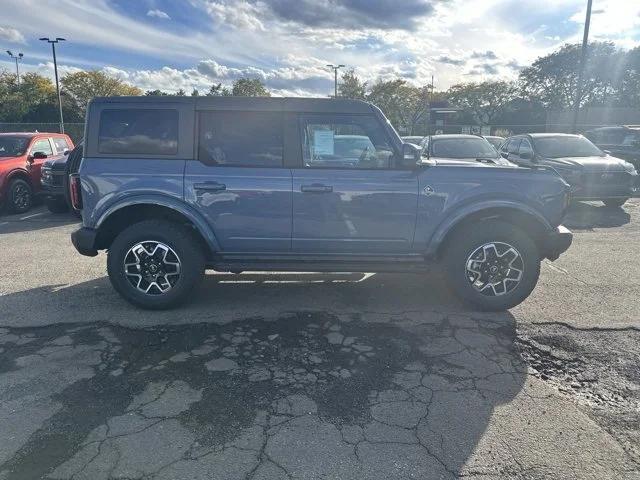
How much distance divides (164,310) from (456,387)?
2859mm

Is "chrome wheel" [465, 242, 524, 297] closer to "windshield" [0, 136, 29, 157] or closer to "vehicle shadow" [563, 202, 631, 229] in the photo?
"vehicle shadow" [563, 202, 631, 229]

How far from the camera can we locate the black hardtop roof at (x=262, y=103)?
421 cm

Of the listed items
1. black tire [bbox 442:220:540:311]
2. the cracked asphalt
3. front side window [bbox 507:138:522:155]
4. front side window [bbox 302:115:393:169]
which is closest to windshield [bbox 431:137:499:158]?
front side window [bbox 507:138:522:155]

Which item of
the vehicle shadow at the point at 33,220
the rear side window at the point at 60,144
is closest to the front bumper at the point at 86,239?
the vehicle shadow at the point at 33,220

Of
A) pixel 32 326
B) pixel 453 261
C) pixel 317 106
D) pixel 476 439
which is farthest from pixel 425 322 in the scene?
A: pixel 32 326

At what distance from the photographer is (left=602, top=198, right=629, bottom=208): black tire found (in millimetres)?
9820

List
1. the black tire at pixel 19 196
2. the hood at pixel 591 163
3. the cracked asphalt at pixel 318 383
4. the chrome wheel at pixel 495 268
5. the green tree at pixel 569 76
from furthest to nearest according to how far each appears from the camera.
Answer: the green tree at pixel 569 76
the black tire at pixel 19 196
the hood at pixel 591 163
the chrome wheel at pixel 495 268
the cracked asphalt at pixel 318 383

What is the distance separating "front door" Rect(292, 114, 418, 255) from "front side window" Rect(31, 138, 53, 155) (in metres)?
9.06

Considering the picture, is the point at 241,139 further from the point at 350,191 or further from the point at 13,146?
the point at 13,146

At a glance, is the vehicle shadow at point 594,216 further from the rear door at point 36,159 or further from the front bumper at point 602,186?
the rear door at point 36,159

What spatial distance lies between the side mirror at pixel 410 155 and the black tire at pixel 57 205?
812 centimetres

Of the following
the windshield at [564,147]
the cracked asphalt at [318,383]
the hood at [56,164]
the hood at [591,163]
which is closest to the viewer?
the cracked asphalt at [318,383]

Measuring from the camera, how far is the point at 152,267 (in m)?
4.32

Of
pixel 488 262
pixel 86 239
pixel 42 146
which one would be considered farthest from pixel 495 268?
pixel 42 146
